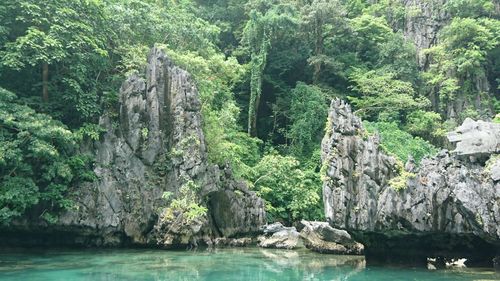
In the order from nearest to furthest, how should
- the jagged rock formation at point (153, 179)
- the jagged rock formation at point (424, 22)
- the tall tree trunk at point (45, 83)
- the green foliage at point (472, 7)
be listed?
the jagged rock formation at point (153, 179) → the tall tree trunk at point (45, 83) → the green foliage at point (472, 7) → the jagged rock formation at point (424, 22)

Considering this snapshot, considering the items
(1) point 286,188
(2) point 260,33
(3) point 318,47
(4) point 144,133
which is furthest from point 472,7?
(4) point 144,133

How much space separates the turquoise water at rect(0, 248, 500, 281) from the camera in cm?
1288

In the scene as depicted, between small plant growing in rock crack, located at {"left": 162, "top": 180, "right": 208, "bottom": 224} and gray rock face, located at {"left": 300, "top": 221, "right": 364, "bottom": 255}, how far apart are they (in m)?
5.06

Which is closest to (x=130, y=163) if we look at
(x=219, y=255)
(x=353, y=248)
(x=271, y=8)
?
(x=219, y=255)

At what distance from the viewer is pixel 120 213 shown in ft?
62.8

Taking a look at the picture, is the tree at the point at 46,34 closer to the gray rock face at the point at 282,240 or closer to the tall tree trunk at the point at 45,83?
the tall tree trunk at the point at 45,83

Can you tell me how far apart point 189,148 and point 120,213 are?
4262 mm

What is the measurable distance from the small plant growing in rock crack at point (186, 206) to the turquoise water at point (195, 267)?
158 centimetres

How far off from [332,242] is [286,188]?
6.93m

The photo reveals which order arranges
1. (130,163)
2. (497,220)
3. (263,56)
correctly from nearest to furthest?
(497,220), (130,163), (263,56)

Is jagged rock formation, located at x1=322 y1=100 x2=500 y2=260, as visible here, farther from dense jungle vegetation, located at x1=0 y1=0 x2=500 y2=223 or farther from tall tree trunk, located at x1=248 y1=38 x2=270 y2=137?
tall tree trunk, located at x1=248 y1=38 x2=270 y2=137

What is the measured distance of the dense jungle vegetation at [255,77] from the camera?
58.0 ft

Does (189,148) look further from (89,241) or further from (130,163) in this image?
(89,241)

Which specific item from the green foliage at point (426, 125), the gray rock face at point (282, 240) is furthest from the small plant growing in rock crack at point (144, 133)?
the green foliage at point (426, 125)
